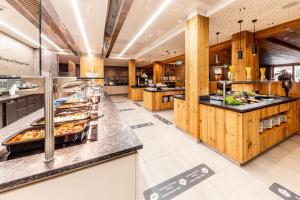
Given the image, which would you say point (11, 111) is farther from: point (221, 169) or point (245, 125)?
point (245, 125)

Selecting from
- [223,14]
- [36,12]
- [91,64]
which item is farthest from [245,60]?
[91,64]

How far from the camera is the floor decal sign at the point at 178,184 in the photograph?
1745 millimetres

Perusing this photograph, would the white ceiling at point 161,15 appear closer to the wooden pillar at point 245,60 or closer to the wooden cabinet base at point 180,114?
the wooden pillar at point 245,60

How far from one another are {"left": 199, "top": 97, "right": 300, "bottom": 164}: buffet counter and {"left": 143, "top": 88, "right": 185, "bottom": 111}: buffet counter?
3.48 meters

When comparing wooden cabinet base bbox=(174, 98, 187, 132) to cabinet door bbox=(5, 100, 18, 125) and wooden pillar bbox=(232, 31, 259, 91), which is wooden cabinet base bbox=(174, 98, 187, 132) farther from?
cabinet door bbox=(5, 100, 18, 125)

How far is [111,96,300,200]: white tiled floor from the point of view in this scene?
177 centimetres

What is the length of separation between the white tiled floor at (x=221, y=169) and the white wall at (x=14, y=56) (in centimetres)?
411

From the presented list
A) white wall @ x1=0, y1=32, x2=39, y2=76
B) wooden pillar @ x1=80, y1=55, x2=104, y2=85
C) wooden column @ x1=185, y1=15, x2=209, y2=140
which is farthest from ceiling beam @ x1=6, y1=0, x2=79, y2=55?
wooden pillar @ x1=80, y1=55, x2=104, y2=85

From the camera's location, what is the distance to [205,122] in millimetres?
3018

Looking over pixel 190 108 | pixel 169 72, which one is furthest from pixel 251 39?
pixel 169 72

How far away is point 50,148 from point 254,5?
4.19m

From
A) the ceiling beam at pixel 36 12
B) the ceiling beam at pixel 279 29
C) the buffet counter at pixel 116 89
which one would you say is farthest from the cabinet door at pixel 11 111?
the buffet counter at pixel 116 89

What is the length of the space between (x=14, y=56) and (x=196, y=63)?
6527mm

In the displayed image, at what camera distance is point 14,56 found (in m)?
5.26
